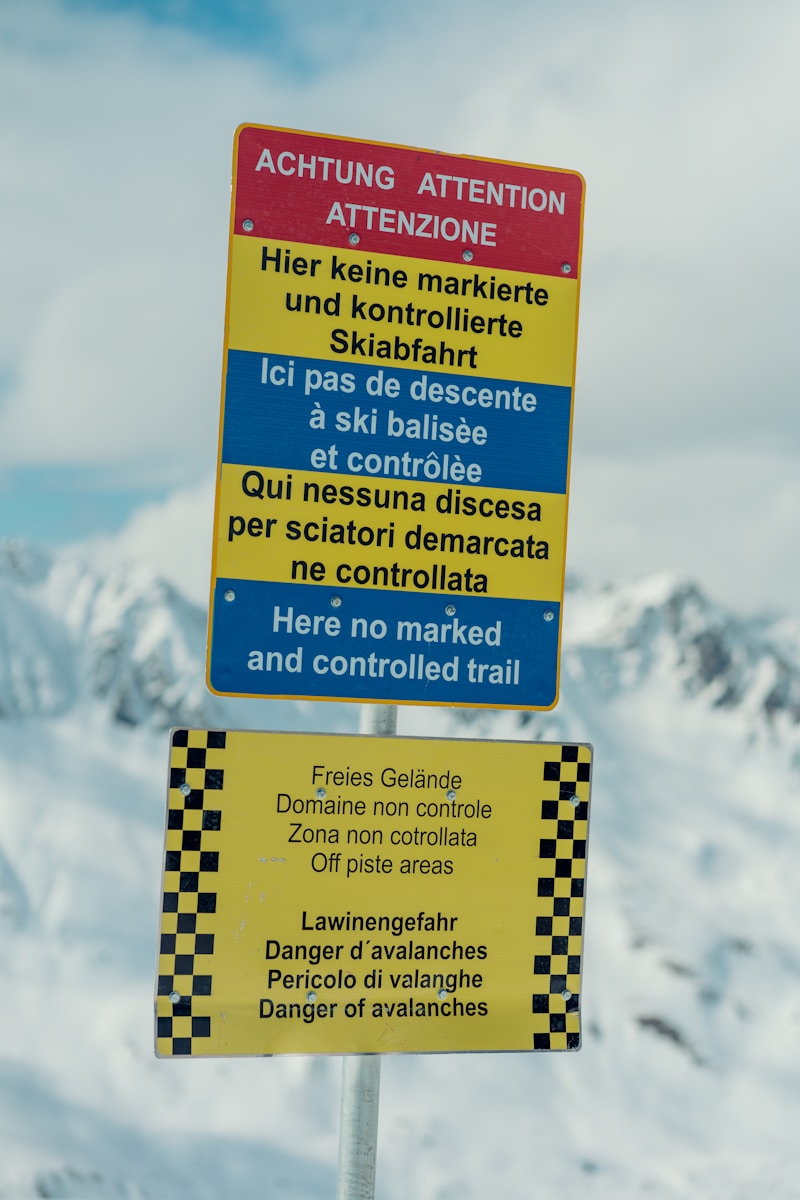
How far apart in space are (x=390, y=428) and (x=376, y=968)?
2.02m

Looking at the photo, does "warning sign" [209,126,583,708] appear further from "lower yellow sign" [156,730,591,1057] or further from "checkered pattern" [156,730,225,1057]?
"checkered pattern" [156,730,225,1057]

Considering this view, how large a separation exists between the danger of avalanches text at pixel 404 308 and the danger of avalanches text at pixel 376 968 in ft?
6.95

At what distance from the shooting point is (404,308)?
15.1 ft

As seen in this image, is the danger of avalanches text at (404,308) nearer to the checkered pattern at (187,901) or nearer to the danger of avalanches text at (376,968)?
the checkered pattern at (187,901)

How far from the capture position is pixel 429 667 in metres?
4.52

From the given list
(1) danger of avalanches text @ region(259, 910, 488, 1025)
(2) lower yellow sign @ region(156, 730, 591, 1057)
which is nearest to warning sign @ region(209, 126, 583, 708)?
(2) lower yellow sign @ region(156, 730, 591, 1057)

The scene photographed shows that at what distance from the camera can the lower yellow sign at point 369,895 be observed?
4.30 meters

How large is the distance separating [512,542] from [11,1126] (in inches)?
7937

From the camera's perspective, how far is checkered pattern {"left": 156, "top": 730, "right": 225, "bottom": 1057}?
4250 millimetres

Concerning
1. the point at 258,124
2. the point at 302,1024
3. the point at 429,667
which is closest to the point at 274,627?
the point at 429,667

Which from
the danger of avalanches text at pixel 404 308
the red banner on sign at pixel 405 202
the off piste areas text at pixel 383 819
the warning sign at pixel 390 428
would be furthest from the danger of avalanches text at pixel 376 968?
the red banner on sign at pixel 405 202

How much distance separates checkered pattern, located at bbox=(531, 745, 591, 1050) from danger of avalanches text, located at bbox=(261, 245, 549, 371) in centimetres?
164

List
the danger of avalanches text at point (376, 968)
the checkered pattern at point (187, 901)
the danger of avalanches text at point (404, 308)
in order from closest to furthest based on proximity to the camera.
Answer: the checkered pattern at point (187, 901) < the danger of avalanches text at point (376, 968) < the danger of avalanches text at point (404, 308)

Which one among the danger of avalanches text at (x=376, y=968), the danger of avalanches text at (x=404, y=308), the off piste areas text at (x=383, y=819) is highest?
the danger of avalanches text at (x=404, y=308)
